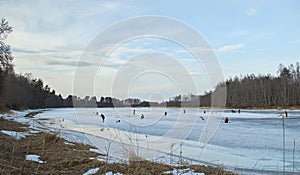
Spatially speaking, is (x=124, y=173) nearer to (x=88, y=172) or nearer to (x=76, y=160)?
(x=88, y=172)

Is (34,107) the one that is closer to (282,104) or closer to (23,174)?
(282,104)

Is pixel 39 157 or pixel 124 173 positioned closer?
pixel 124 173

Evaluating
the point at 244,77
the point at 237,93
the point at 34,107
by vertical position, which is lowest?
the point at 34,107

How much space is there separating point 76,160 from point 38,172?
123 centimetres

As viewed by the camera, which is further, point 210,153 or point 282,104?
point 282,104

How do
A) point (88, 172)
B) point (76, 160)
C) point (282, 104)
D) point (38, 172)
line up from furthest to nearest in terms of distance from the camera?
point (282, 104) < point (76, 160) < point (88, 172) < point (38, 172)

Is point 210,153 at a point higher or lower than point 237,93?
lower

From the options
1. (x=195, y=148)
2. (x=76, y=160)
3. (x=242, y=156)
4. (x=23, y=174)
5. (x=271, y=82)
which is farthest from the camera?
(x=271, y=82)

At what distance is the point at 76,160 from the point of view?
530 centimetres

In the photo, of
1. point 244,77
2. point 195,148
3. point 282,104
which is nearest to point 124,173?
point 195,148

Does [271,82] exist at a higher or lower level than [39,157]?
higher

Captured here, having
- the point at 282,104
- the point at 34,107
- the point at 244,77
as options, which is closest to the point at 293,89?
the point at 282,104

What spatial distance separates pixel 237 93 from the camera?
76188 mm

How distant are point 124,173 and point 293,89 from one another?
6977 centimetres
